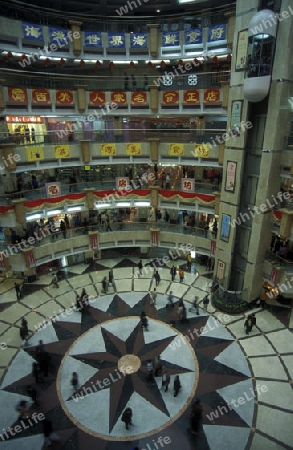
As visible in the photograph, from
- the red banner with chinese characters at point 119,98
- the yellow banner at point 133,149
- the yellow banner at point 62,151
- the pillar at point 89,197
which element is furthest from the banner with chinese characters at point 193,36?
the pillar at point 89,197

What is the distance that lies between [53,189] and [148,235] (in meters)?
9.51

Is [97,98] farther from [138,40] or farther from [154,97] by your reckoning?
[138,40]

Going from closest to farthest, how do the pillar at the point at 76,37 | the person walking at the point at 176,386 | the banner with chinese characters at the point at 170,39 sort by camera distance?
the person walking at the point at 176,386, the pillar at the point at 76,37, the banner with chinese characters at the point at 170,39

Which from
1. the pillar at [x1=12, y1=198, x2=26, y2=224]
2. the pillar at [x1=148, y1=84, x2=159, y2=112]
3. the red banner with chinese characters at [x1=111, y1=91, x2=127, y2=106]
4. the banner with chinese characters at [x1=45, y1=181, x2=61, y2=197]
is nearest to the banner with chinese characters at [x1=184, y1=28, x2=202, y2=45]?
the pillar at [x1=148, y1=84, x2=159, y2=112]

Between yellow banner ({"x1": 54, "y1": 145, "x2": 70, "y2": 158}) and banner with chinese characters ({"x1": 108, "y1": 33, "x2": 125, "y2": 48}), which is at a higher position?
banner with chinese characters ({"x1": 108, "y1": 33, "x2": 125, "y2": 48})

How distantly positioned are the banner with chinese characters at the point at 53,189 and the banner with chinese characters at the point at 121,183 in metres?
4.96

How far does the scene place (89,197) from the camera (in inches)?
1021

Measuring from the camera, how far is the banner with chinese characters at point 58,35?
22.9 meters

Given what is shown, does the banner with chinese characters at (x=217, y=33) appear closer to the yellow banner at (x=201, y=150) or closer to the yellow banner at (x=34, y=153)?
the yellow banner at (x=201, y=150)

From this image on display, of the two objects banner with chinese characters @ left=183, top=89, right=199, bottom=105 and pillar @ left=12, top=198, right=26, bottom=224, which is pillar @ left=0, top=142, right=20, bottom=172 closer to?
pillar @ left=12, top=198, right=26, bottom=224

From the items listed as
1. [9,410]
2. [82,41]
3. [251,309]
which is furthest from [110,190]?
A: [9,410]

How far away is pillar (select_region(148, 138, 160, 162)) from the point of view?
A: 2514cm

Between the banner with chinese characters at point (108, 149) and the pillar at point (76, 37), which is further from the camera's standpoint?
the banner with chinese characters at point (108, 149)

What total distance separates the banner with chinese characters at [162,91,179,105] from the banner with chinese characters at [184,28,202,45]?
162 inches
